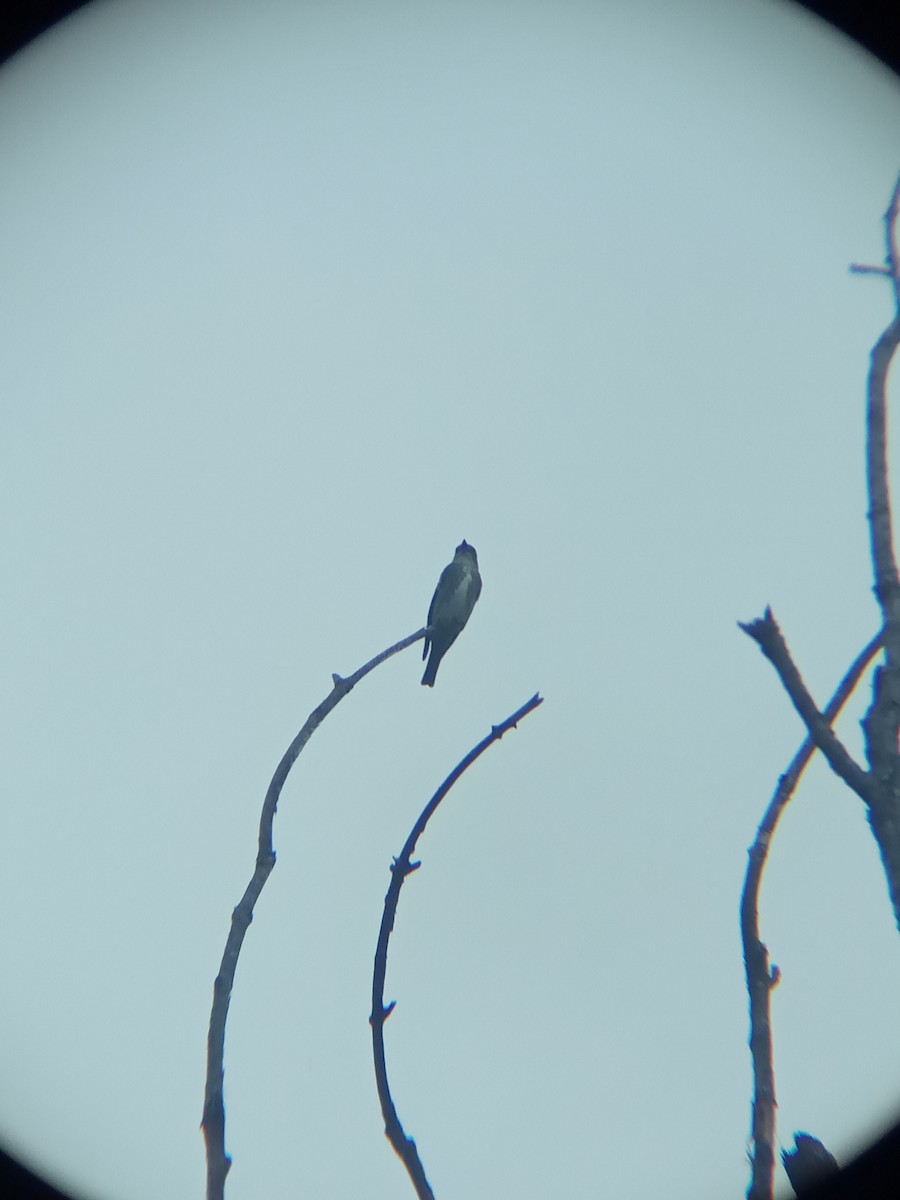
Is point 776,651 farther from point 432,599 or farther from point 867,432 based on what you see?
point 432,599

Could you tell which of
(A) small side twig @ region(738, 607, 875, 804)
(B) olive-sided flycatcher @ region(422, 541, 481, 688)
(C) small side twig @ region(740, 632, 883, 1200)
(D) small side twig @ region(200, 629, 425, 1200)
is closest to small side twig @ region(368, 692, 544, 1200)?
(D) small side twig @ region(200, 629, 425, 1200)

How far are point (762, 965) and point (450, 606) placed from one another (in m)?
6.11

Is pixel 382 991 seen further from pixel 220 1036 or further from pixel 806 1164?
pixel 806 1164

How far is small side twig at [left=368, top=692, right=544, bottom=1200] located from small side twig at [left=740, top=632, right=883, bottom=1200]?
0.95m

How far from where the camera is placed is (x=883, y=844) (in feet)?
5.85

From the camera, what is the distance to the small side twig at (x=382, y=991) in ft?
7.72

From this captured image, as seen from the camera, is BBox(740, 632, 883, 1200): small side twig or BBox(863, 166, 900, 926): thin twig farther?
BBox(740, 632, 883, 1200): small side twig

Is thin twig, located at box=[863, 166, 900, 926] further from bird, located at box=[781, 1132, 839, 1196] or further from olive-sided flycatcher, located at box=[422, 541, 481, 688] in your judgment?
olive-sided flycatcher, located at box=[422, 541, 481, 688]

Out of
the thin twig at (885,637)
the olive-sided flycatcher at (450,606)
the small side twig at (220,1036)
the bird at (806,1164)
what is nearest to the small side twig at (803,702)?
the thin twig at (885,637)

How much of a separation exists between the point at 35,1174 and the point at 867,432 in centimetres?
331

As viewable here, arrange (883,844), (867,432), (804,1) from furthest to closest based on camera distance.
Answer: (804,1) < (867,432) < (883,844)

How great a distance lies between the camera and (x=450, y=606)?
26.2 ft

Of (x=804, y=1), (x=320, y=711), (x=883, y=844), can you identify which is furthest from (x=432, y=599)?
(x=883, y=844)

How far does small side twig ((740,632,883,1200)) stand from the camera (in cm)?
194
